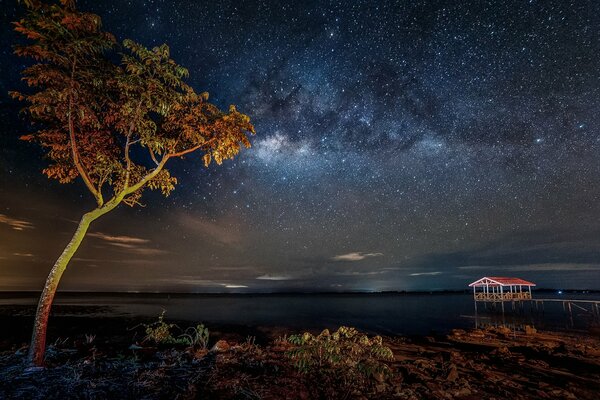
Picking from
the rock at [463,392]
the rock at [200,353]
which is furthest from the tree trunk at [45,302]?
the rock at [463,392]

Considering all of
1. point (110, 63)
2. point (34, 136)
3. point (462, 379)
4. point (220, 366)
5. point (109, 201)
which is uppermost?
point (110, 63)

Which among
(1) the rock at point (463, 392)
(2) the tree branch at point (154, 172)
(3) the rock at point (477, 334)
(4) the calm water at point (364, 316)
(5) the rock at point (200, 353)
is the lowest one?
(4) the calm water at point (364, 316)

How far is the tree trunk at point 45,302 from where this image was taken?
7109mm

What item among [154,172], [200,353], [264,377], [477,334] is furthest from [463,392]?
[477,334]

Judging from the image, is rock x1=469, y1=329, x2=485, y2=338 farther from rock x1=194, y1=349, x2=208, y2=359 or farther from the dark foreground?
rock x1=194, y1=349, x2=208, y2=359

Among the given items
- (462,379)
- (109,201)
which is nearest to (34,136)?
(109,201)

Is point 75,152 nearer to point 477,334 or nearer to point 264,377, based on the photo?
point 264,377

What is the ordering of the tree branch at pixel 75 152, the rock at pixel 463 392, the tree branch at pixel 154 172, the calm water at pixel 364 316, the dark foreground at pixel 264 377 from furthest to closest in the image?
the calm water at pixel 364 316 < the tree branch at pixel 154 172 < the tree branch at pixel 75 152 < the rock at pixel 463 392 < the dark foreground at pixel 264 377

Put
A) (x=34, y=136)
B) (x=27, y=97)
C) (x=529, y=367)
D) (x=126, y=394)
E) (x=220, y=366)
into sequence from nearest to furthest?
(x=126, y=394) < (x=27, y=97) < (x=220, y=366) < (x=34, y=136) < (x=529, y=367)

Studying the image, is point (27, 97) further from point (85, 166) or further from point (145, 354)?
point (145, 354)

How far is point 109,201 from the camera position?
8570 mm

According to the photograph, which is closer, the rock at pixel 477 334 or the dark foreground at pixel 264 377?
the dark foreground at pixel 264 377

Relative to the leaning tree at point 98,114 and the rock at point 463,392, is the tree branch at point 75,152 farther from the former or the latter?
the rock at point 463,392

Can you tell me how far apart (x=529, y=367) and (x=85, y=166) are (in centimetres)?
1801
